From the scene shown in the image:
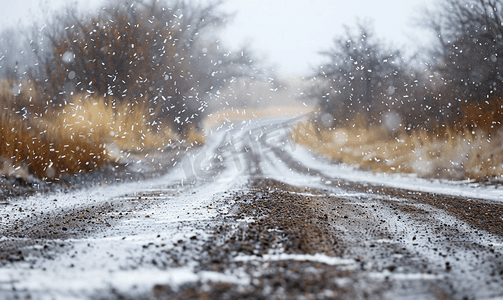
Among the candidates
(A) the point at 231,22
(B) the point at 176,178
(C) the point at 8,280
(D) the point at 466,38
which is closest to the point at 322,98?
(A) the point at 231,22

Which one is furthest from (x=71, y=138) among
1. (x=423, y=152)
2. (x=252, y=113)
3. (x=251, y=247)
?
(x=252, y=113)

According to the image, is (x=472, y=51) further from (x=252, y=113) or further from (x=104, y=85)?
(x=252, y=113)

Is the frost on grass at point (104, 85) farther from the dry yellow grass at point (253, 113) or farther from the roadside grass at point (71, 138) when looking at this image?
the dry yellow grass at point (253, 113)

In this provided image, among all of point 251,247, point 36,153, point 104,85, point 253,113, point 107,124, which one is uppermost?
point 253,113

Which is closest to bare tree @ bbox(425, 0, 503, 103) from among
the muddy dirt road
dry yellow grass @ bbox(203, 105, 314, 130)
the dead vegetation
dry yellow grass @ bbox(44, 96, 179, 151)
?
the dead vegetation

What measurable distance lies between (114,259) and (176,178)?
28.6ft

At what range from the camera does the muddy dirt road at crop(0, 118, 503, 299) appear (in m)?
2.38

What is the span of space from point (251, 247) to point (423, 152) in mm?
11461

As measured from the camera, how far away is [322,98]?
2366 cm

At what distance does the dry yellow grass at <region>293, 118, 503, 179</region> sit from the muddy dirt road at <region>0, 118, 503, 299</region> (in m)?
3.82

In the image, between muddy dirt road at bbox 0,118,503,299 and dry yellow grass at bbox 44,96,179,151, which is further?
dry yellow grass at bbox 44,96,179,151

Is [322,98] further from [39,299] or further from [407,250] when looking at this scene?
[39,299]

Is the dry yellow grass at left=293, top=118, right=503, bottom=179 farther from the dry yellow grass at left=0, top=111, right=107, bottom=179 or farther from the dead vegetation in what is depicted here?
the dry yellow grass at left=0, top=111, right=107, bottom=179

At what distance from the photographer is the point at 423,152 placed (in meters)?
12.9
